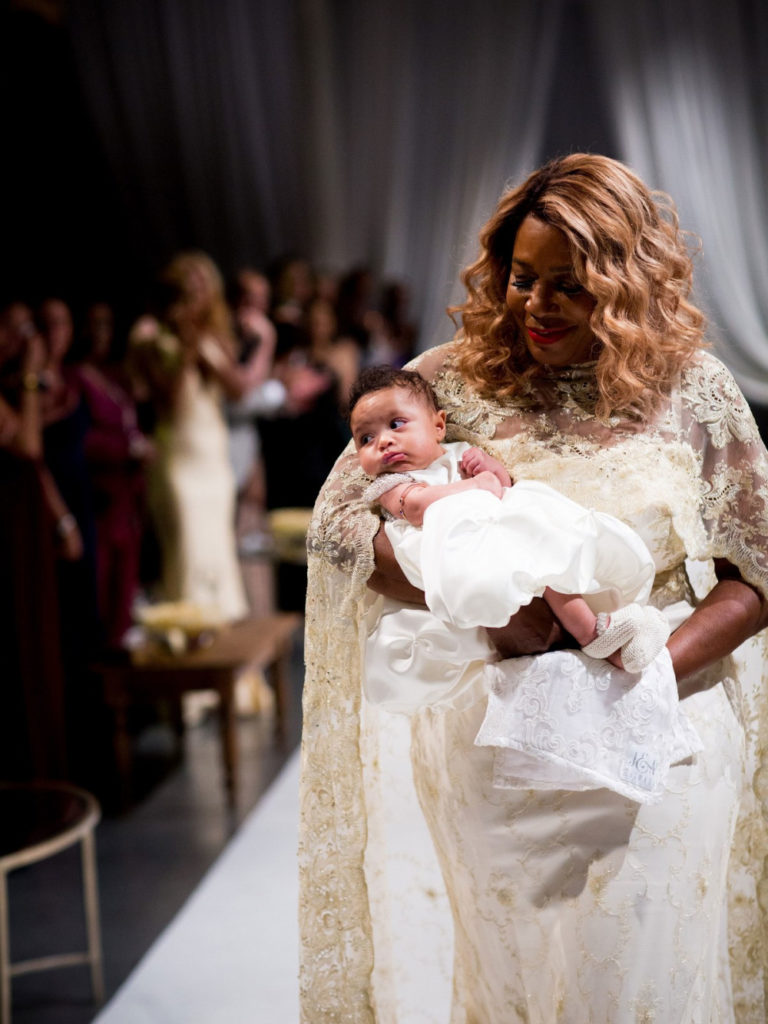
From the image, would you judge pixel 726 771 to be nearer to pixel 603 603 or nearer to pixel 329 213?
pixel 603 603

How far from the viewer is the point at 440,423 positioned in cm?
204

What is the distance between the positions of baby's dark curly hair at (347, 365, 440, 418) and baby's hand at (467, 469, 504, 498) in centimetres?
17

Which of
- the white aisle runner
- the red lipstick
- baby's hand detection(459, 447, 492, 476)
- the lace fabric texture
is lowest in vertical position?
the white aisle runner

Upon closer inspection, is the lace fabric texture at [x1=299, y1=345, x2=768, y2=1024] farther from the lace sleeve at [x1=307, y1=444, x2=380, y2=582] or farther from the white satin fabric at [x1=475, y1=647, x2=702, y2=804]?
the white satin fabric at [x1=475, y1=647, x2=702, y2=804]

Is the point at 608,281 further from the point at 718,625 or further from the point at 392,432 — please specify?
the point at 718,625

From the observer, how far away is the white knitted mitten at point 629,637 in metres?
1.82

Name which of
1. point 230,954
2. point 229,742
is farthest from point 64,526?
point 230,954

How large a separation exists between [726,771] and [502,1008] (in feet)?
1.84

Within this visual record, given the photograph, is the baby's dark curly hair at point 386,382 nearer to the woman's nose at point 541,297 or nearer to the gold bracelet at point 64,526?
the woman's nose at point 541,297

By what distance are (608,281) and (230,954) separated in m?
2.18

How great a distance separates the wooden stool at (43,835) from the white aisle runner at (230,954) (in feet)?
0.67

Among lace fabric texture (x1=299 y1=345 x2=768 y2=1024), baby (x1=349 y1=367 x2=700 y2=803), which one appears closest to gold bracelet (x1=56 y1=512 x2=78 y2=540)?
lace fabric texture (x1=299 y1=345 x2=768 y2=1024)

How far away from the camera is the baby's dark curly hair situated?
1.99 meters

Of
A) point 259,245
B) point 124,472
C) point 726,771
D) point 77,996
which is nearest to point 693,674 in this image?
point 726,771
